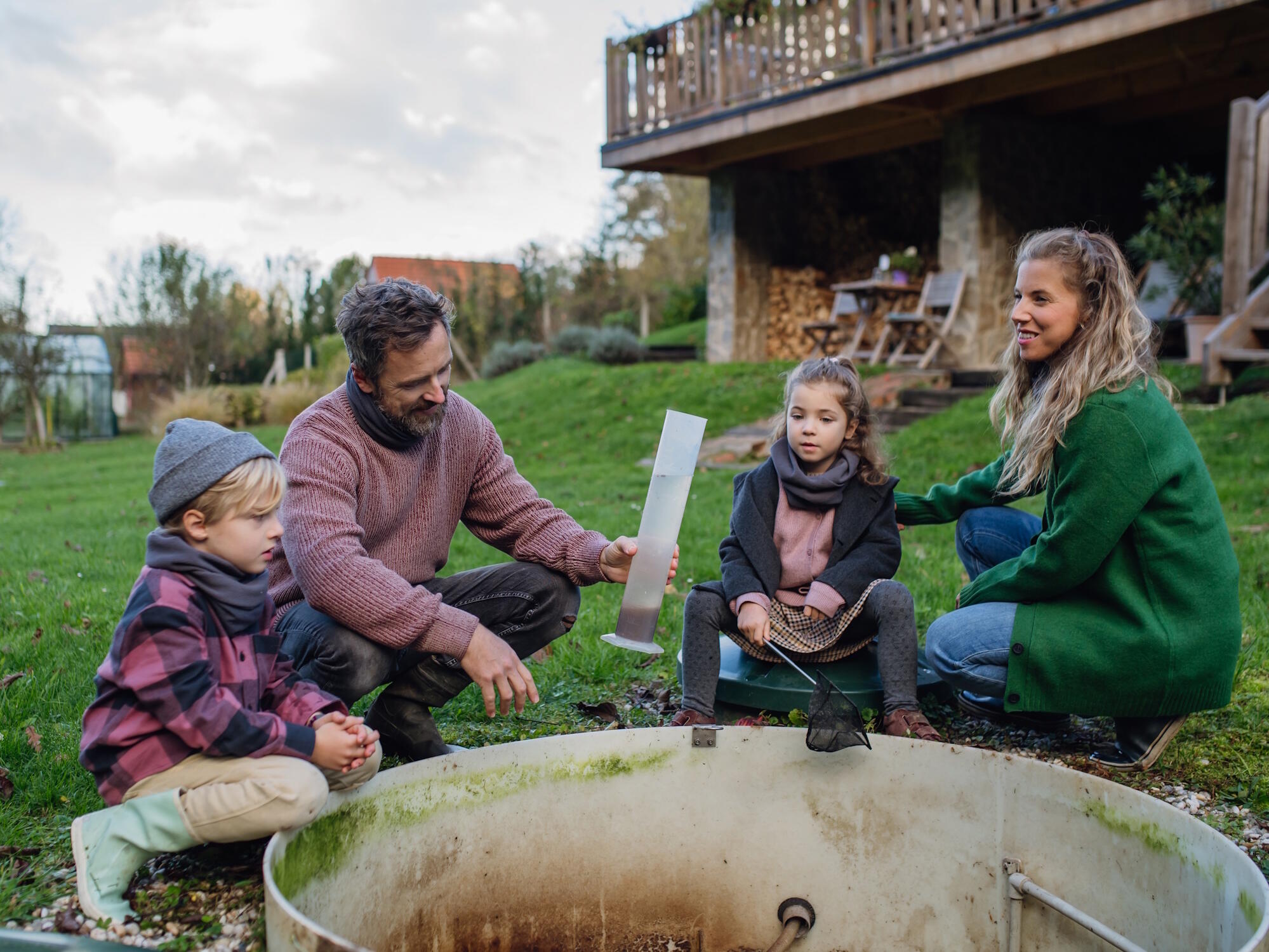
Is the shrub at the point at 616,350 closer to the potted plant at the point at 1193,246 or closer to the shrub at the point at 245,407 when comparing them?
the shrub at the point at 245,407

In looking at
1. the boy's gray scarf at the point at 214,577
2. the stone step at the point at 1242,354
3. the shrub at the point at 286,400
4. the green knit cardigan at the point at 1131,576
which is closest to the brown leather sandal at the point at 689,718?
the green knit cardigan at the point at 1131,576

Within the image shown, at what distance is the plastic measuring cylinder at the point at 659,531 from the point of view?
2.14 m

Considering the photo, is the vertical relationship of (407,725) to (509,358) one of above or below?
below

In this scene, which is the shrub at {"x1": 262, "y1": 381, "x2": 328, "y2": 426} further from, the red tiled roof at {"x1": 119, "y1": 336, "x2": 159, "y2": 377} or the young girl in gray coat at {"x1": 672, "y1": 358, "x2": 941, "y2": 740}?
the young girl in gray coat at {"x1": 672, "y1": 358, "x2": 941, "y2": 740}

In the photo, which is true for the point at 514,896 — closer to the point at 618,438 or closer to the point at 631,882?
the point at 631,882

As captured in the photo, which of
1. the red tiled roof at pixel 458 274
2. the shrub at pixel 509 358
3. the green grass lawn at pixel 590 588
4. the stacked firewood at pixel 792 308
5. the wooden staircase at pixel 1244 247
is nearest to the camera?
the green grass lawn at pixel 590 588

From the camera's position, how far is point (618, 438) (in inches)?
383

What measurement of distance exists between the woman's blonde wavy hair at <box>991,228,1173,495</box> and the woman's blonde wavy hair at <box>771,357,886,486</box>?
1.32ft

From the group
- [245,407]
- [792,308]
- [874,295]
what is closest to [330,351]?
[245,407]

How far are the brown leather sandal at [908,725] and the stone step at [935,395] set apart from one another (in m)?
6.62

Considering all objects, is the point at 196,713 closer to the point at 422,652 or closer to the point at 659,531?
the point at 422,652

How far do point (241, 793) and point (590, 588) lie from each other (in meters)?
2.81

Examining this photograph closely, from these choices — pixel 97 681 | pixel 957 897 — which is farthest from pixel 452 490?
pixel 957 897

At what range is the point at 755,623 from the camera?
2.63 meters
